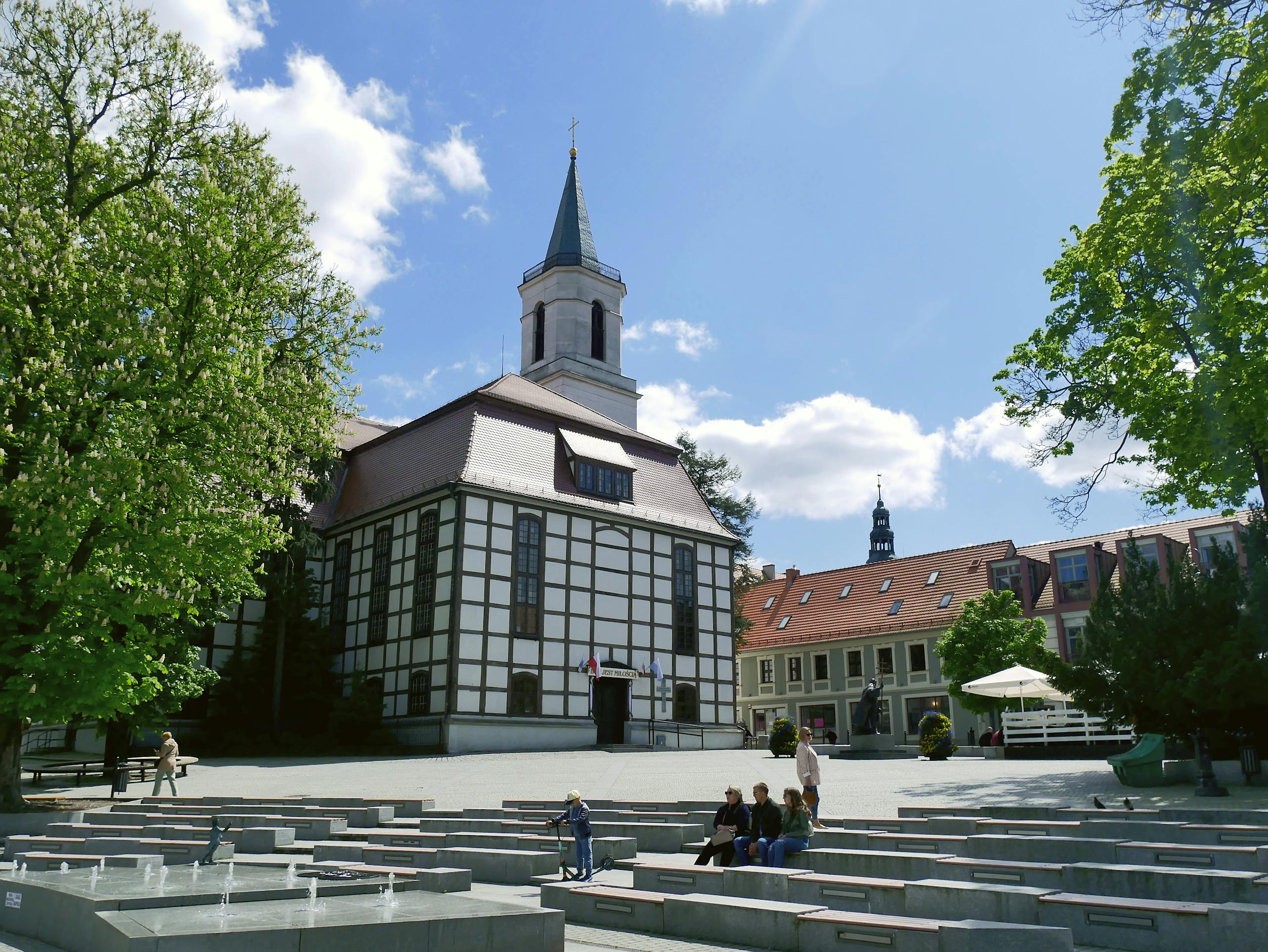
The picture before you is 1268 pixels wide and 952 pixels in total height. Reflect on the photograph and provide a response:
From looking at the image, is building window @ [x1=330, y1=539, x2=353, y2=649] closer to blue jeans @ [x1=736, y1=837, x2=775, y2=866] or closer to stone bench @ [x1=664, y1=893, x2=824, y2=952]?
blue jeans @ [x1=736, y1=837, x2=775, y2=866]

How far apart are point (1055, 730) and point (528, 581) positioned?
1638 centimetres

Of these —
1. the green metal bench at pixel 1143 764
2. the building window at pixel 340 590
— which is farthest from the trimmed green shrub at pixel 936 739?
the building window at pixel 340 590

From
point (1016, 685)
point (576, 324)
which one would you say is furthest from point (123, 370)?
point (576, 324)

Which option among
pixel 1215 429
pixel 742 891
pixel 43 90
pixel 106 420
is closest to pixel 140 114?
pixel 43 90

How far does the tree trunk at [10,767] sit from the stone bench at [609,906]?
11.7m

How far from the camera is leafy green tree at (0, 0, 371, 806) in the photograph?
16016 millimetres

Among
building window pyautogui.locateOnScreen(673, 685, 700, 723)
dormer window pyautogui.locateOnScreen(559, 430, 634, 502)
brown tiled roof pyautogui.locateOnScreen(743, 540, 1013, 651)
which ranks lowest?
building window pyautogui.locateOnScreen(673, 685, 700, 723)

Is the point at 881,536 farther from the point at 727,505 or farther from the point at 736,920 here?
the point at 736,920

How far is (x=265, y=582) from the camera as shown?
36.3 meters

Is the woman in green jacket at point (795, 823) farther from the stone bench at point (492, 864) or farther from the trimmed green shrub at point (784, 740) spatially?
the trimmed green shrub at point (784, 740)

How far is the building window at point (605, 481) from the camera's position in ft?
124

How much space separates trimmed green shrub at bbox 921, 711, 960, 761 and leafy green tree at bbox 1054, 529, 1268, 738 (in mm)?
8604

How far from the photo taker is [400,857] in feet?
38.5

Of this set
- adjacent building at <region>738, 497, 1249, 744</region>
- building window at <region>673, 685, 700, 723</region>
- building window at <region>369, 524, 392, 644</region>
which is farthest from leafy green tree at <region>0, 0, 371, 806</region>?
adjacent building at <region>738, 497, 1249, 744</region>
